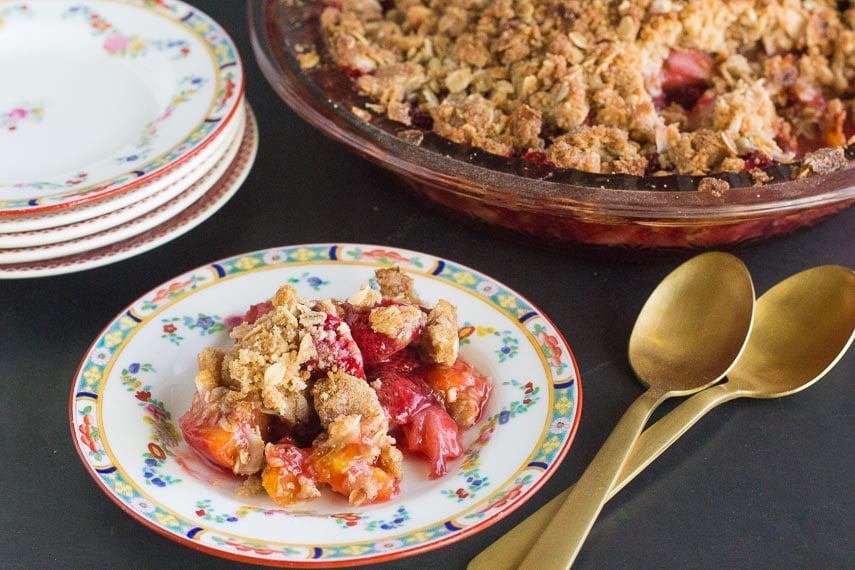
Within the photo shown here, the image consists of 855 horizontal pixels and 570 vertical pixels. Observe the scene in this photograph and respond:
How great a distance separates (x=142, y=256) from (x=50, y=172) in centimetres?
17

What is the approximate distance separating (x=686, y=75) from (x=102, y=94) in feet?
2.63

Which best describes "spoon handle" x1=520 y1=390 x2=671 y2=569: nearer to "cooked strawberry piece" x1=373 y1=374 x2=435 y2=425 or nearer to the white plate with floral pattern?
the white plate with floral pattern

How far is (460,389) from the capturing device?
96 centimetres

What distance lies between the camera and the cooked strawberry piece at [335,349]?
91 cm

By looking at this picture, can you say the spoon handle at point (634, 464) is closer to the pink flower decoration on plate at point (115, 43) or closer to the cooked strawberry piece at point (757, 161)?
the cooked strawberry piece at point (757, 161)

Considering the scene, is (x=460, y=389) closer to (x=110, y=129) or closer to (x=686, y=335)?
(x=686, y=335)

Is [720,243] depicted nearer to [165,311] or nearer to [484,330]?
[484,330]

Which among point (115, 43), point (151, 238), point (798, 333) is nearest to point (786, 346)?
point (798, 333)

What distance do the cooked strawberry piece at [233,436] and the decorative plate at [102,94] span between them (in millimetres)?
351

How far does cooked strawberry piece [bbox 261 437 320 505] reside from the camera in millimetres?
862

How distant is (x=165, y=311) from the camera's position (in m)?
1.04

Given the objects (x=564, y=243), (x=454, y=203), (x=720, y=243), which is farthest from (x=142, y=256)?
(x=720, y=243)

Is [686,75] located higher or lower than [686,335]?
higher

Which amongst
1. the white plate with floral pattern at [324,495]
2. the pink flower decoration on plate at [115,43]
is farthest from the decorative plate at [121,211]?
the pink flower decoration on plate at [115,43]
